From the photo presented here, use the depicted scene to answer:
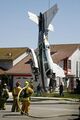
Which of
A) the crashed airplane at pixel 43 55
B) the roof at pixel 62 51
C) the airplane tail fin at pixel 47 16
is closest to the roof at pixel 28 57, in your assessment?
the roof at pixel 62 51

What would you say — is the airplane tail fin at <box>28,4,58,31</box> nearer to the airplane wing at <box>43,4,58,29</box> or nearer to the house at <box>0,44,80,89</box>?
the airplane wing at <box>43,4,58,29</box>

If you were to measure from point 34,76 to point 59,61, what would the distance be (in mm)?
12225

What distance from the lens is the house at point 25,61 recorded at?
243 feet

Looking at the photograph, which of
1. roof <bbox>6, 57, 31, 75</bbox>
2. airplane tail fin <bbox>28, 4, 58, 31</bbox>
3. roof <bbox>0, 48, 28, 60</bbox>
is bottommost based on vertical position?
roof <bbox>6, 57, 31, 75</bbox>

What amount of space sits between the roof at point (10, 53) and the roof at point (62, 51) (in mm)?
5542

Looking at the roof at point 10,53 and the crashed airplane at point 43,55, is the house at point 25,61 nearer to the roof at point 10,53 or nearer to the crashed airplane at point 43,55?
the roof at point 10,53

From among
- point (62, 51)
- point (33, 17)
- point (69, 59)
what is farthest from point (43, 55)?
point (62, 51)

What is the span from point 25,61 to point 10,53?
10.9 feet

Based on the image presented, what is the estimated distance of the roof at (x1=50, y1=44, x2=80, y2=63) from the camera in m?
75.6

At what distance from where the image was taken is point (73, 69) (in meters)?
78.6

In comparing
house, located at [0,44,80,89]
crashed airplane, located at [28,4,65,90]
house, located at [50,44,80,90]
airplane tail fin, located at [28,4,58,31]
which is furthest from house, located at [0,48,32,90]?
airplane tail fin, located at [28,4,58,31]

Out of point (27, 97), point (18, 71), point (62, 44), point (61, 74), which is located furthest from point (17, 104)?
point (62, 44)

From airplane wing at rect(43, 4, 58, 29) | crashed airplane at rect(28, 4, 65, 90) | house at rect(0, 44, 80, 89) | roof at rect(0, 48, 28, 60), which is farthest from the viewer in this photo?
roof at rect(0, 48, 28, 60)

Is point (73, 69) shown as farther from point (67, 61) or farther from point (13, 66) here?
point (13, 66)
